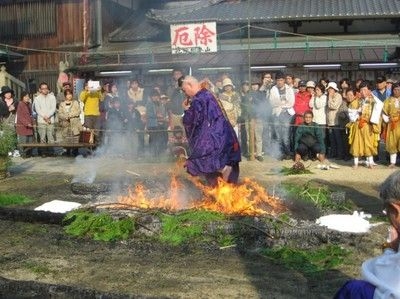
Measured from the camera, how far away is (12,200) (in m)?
9.64

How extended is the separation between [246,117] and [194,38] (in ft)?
14.7

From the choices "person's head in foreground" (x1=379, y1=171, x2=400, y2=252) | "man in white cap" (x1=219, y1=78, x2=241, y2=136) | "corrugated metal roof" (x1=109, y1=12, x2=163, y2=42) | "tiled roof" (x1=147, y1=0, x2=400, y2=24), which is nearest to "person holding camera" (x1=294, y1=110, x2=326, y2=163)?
"man in white cap" (x1=219, y1=78, x2=241, y2=136)

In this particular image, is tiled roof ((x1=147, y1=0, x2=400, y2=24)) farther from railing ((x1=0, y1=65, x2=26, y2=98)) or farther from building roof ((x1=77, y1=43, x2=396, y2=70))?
railing ((x1=0, y1=65, x2=26, y2=98))

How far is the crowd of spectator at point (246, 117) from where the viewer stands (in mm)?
12836

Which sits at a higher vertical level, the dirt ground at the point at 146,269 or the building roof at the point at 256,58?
the building roof at the point at 256,58

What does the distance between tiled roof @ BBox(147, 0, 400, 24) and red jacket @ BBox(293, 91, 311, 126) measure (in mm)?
4963

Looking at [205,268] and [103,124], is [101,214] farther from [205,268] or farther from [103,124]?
Result: [103,124]

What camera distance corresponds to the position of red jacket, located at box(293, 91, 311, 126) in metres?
13.9

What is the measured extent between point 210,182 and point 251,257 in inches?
89.8

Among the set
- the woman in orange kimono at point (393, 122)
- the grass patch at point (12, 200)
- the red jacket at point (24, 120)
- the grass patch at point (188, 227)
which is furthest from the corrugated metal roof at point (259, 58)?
the grass patch at point (188, 227)

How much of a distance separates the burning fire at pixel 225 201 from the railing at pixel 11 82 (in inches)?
556

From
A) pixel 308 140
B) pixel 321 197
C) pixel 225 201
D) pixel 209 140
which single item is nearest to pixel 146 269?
pixel 225 201

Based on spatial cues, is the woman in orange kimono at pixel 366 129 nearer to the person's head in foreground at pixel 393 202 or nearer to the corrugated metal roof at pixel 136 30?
the person's head in foreground at pixel 393 202

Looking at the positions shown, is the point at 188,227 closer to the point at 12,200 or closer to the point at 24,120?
the point at 12,200
